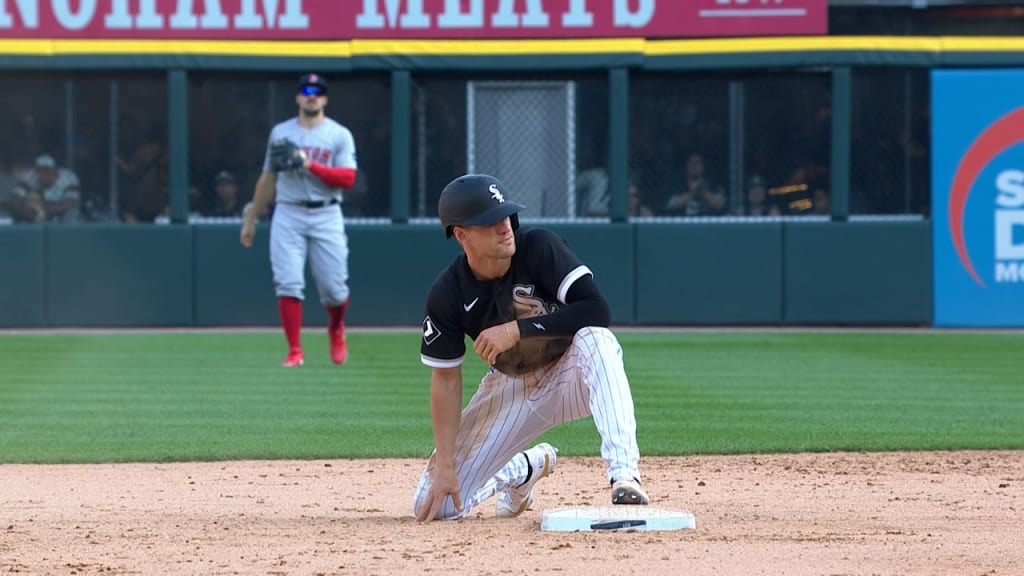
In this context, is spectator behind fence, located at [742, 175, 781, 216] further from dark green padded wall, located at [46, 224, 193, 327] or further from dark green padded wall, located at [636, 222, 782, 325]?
dark green padded wall, located at [46, 224, 193, 327]

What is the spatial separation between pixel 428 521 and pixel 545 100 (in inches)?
395

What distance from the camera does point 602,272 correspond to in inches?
554

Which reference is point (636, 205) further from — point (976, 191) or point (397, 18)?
point (976, 191)

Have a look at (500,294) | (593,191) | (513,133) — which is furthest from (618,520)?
(513,133)

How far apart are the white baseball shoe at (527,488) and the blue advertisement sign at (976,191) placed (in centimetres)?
961

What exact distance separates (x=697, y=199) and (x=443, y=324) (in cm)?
1001

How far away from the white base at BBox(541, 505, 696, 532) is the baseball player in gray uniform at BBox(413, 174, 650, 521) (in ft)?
0.26

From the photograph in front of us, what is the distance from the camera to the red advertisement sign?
14203 mm

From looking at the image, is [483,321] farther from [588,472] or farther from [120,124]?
[120,124]

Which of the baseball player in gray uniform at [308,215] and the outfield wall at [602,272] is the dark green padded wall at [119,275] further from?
the baseball player in gray uniform at [308,215]

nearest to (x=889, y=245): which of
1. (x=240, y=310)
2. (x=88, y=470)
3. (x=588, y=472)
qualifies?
(x=240, y=310)

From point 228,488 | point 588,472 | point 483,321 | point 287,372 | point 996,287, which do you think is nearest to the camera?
point 483,321

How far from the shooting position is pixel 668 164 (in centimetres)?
1477

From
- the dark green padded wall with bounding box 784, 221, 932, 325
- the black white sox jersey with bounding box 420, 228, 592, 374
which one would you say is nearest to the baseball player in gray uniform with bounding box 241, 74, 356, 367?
the dark green padded wall with bounding box 784, 221, 932, 325
